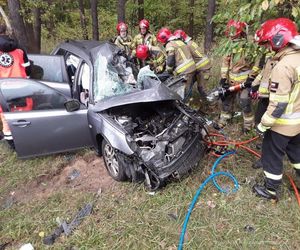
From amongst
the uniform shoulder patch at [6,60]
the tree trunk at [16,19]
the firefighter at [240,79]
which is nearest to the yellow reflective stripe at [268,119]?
the firefighter at [240,79]

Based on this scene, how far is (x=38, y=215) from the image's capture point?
386 cm

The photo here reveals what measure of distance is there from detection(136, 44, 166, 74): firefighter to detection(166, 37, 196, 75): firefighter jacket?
64 cm

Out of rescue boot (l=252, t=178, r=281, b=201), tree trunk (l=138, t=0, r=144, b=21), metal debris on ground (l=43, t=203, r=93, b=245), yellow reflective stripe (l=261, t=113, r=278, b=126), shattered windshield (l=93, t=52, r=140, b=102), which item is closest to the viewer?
yellow reflective stripe (l=261, t=113, r=278, b=126)

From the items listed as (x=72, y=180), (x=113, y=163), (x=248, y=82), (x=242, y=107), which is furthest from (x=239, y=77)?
(x=72, y=180)

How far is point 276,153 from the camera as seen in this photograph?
3463mm

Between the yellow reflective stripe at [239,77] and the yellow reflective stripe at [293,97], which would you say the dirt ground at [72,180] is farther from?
the yellow reflective stripe at [239,77]

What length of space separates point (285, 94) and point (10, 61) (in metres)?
4.14

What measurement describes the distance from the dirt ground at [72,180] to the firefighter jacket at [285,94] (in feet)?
7.46

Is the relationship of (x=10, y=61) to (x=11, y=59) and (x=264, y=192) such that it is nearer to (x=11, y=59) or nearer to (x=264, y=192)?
(x=11, y=59)

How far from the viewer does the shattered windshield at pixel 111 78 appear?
179 inches

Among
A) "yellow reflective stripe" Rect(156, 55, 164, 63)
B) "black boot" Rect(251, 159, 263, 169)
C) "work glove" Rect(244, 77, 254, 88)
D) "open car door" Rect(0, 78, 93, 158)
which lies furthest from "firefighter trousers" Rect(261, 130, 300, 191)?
"yellow reflective stripe" Rect(156, 55, 164, 63)

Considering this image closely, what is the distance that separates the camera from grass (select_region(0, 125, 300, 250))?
3.34 metres

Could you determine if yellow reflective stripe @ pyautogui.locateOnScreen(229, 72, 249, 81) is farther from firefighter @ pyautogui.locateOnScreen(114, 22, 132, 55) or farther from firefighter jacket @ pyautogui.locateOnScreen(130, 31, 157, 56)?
firefighter @ pyautogui.locateOnScreen(114, 22, 132, 55)

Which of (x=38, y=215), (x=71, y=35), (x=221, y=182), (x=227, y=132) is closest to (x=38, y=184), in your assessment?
(x=38, y=215)
